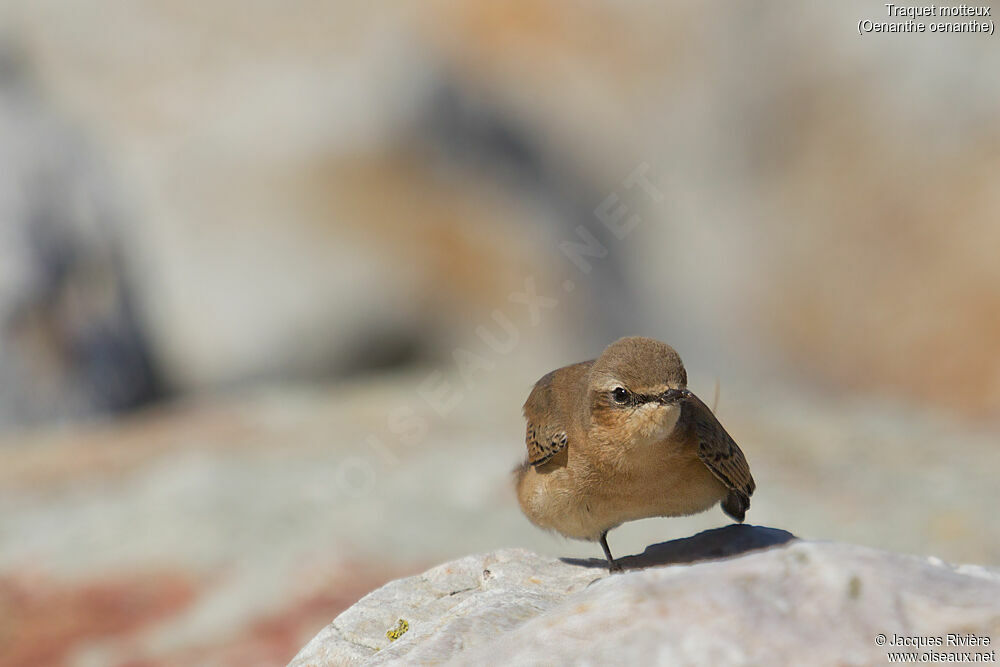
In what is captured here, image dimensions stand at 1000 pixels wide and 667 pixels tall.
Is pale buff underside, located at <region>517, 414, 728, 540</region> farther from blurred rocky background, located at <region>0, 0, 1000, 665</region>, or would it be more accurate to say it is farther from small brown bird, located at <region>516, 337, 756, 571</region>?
blurred rocky background, located at <region>0, 0, 1000, 665</region>

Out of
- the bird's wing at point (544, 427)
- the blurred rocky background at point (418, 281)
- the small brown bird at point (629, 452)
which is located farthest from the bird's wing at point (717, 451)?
the blurred rocky background at point (418, 281)

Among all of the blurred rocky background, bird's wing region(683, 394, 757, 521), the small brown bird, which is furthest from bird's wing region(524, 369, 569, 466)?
the blurred rocky background

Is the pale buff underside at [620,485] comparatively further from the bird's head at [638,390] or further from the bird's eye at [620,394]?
the bird's eye at [620,394]

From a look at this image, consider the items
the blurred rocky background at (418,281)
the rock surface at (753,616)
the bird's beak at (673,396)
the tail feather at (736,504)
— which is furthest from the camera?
the blurred rocky background at (418,281)

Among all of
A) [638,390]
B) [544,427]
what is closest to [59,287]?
[544,427]

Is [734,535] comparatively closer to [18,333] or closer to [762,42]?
[18,333]

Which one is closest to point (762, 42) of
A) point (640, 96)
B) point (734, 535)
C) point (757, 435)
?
point (640, 96)
